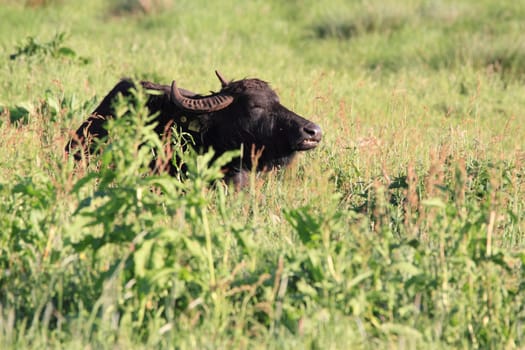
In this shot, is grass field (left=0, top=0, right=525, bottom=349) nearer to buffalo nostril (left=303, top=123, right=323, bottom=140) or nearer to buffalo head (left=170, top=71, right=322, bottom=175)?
buffalo nostril (left=303, top=123, right=323, bottom=140)

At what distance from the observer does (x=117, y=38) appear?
1351 cm

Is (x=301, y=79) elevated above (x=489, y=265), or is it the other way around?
(x=489, y=265)

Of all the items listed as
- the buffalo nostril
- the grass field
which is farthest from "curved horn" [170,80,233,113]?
the grass field

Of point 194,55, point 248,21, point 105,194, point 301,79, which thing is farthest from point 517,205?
point 248,21

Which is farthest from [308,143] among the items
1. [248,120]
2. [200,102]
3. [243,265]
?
[243,265]

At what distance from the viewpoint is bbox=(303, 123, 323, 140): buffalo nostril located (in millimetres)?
7203

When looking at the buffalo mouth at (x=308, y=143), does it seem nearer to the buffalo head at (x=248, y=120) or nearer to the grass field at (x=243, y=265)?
the buffalo head at (x=248, y=120)

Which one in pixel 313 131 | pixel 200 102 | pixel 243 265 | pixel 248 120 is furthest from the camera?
pixel 248 120

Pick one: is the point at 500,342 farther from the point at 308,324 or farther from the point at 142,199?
the point at 142,199

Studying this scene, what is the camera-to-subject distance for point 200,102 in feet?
24.3

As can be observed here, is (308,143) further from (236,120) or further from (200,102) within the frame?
(200,102)

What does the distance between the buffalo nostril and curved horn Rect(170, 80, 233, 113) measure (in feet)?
2.53

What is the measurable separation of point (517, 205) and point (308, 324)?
2.94 m

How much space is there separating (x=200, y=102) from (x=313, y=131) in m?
1.03
